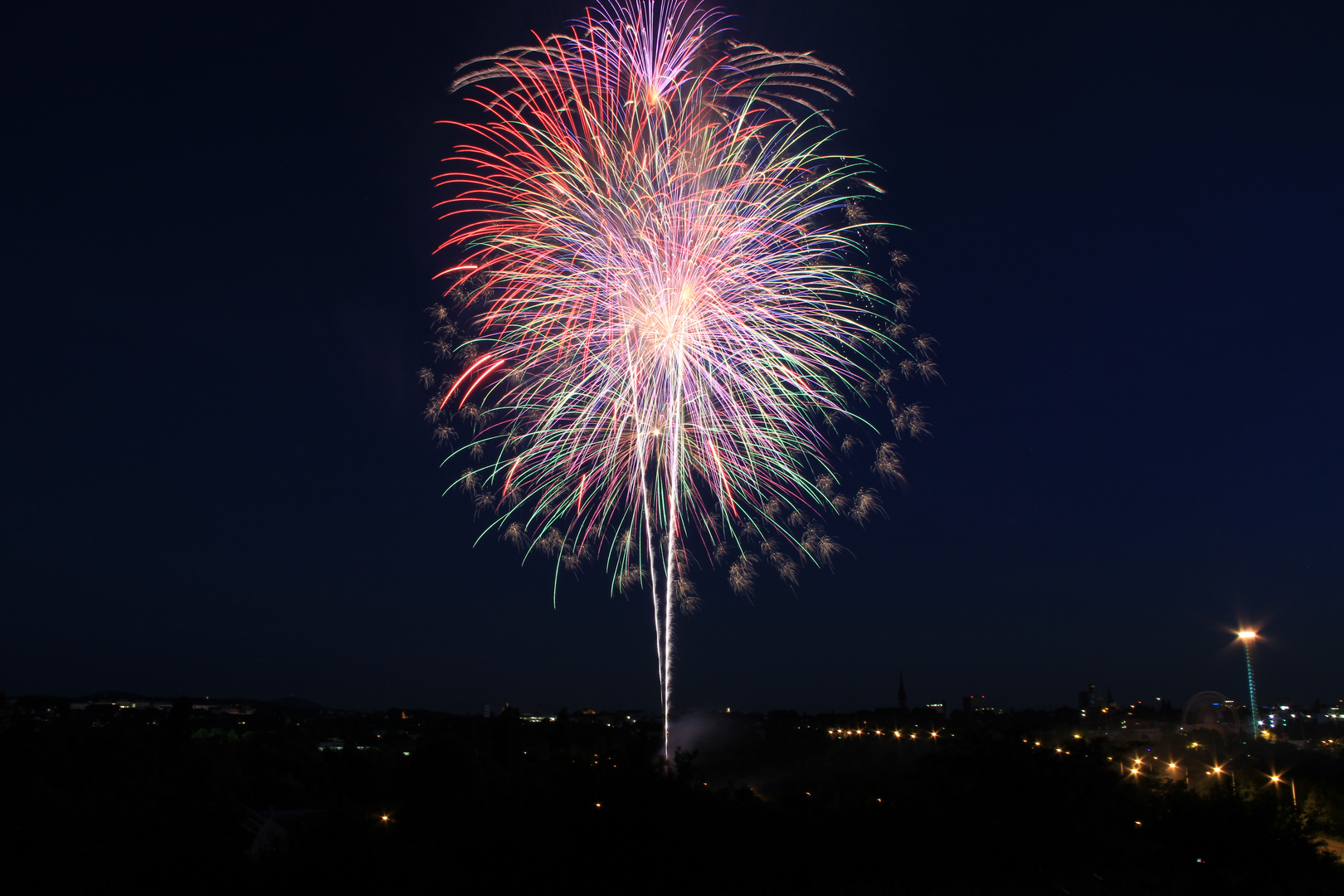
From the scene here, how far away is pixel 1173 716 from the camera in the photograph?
117m

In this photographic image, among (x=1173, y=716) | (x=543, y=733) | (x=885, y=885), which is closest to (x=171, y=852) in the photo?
(x=885, y=885)

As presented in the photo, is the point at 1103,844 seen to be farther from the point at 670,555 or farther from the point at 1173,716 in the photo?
the point at 1173,716

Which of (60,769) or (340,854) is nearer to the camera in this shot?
(340,854)

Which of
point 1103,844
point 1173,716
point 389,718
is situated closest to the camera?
point 1103,844

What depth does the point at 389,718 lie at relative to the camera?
171 m

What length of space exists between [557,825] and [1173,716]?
128 m

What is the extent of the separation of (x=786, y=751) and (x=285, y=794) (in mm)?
34915

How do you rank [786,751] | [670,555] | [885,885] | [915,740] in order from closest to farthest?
[885,885] → [670,555] → [915,740] → [786,751]

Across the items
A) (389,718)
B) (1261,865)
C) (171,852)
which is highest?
(171,852)

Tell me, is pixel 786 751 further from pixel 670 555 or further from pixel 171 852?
pixel 171 852

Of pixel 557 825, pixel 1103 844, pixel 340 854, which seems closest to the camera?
pixel 340 854

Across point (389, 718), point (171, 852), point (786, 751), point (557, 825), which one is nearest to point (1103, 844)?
point (557, 825)

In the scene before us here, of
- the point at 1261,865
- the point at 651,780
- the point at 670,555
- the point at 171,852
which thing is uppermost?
the point at 670,555

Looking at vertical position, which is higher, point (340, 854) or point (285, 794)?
point (340, 854)
